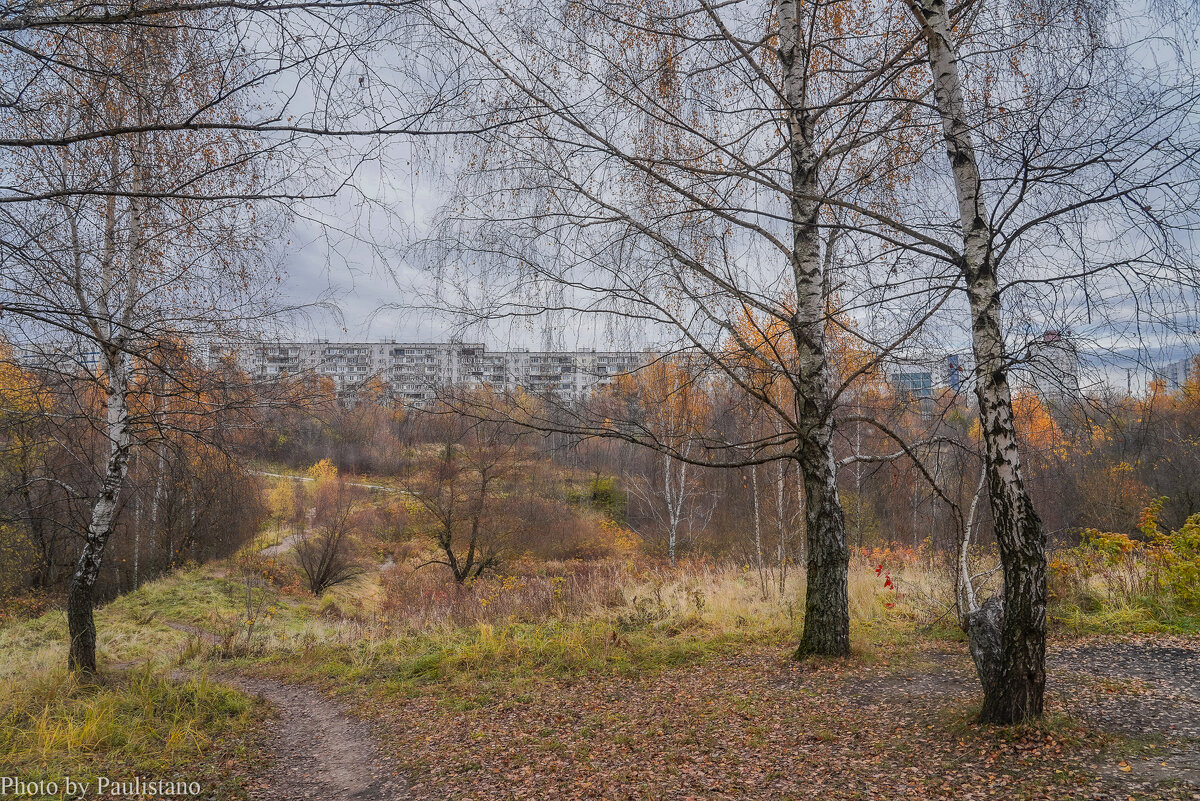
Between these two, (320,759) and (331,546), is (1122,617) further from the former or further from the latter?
(331,546)

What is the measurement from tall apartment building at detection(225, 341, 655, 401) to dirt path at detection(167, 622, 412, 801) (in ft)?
9.53

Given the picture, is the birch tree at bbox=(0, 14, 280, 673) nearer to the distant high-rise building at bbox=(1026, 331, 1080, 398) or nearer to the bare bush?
the distant high-rise building at bbox=(1026, 331, 1080, 398)

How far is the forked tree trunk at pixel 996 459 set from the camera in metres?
3.51

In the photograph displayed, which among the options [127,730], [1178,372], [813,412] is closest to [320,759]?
[127,730]

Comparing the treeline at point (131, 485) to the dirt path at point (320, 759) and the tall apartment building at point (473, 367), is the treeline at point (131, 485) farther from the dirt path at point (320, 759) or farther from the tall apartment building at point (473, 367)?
the dirt path at point (320, 759)

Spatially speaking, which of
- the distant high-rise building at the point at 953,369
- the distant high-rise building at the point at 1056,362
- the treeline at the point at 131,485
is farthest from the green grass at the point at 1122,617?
the treeline at the point at 131,485

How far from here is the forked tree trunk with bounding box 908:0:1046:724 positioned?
3.51m

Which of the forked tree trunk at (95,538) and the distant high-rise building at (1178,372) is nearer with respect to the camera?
the distant high-rise building at (1178,372)

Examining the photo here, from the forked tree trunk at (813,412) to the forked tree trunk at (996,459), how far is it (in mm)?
1730

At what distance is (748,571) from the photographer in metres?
12.3

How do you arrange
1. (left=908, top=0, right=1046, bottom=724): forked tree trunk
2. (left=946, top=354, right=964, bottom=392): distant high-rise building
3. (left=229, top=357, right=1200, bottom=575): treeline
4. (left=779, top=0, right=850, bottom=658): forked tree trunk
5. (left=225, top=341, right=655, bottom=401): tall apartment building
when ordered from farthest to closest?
1. (left=779, top=0, right=850, bottom=658): forked tree trunk
2. (left=225, top=341, right=655, bottom=401): tall apartment building
3. (left=229, top=357, right=1200, bottom=575): treeline
4. (left=946, top=354, right=964, bottom=392): distant high-rise building
5. (left=908, top=0, right=1046, bottom=724): forked tree trunk

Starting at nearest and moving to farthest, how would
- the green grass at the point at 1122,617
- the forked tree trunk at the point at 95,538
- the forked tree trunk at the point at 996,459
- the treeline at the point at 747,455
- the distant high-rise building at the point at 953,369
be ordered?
the forked tree trunk at the point at 996,459 < the distant high-rise building at the point at 953,369 < the treeline at the point at 747,455 < the green grass at the point at 1122,617 < the forked tree trunk at the point at 95,538

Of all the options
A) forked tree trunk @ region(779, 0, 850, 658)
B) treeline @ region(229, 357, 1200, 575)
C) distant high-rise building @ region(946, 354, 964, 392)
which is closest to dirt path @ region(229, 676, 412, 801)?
treeline @ region(229, 357, 1200, 575)

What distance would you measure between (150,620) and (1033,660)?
58.3ft
